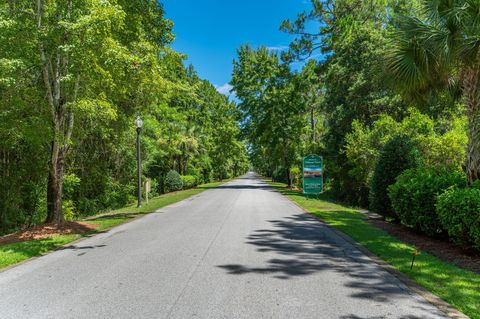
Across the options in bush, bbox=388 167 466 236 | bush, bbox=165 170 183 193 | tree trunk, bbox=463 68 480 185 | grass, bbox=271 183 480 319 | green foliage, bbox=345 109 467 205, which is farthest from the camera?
bush, bbox=165 170 183 193

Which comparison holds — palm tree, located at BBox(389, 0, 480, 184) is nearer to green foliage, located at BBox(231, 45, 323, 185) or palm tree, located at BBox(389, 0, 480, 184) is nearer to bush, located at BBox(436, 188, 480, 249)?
bush, located at BBox(436, 188, 480, 249)

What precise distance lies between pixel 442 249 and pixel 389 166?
5244mm

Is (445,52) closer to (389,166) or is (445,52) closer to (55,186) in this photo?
(389,166)

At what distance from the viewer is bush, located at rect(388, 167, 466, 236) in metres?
9.24

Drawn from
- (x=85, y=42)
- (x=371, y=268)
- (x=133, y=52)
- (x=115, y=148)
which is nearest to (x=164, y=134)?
(x=115, y=148)

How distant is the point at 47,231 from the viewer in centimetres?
1105

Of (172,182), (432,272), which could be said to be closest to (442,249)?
(432,272)

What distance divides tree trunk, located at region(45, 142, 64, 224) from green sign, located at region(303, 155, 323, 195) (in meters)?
13.0

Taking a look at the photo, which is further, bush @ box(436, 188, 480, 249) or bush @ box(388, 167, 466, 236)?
bush @ box(388, 167, 466, 236)

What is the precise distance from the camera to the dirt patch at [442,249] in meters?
7.08

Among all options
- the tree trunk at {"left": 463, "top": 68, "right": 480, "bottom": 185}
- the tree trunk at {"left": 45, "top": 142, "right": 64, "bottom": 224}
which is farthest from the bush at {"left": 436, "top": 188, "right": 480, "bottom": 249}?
the tree trunk at {"left": 45, "top": 142, "right": 64, "bottom": 224}

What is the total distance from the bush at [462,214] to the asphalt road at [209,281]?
6.42ft

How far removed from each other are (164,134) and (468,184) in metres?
30.5

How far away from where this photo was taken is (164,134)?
1437 inches
